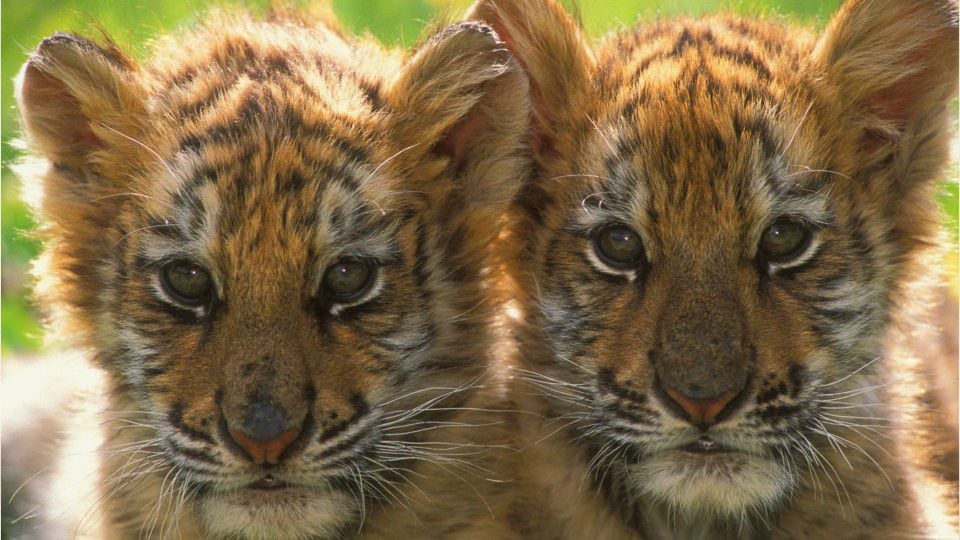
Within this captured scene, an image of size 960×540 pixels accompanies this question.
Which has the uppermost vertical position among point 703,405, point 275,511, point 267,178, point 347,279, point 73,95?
point 73,95

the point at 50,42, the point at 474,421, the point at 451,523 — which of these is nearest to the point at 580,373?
the point at 474,421

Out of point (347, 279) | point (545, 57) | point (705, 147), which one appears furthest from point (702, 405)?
point (545, 57)

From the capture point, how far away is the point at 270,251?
4.49 m

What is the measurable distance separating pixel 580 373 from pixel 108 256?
1.91m

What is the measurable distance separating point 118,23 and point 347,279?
129 inches

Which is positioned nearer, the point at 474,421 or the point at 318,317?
the point at 318,317

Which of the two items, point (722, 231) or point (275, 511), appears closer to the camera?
point (275, 511)

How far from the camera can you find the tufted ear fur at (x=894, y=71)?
520cm

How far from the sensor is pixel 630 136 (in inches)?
196

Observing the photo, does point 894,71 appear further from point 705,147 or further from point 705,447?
point 705,447

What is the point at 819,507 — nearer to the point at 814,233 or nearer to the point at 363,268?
the point at 814,233

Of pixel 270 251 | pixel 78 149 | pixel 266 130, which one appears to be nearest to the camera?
Result: pixel 270 251

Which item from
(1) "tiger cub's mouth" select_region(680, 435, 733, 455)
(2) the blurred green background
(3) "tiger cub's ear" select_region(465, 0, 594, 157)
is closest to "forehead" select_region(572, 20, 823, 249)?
(3) "tiger cub's ear" select_region(465, 0, 594, 157)

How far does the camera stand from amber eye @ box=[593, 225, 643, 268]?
192 inches
